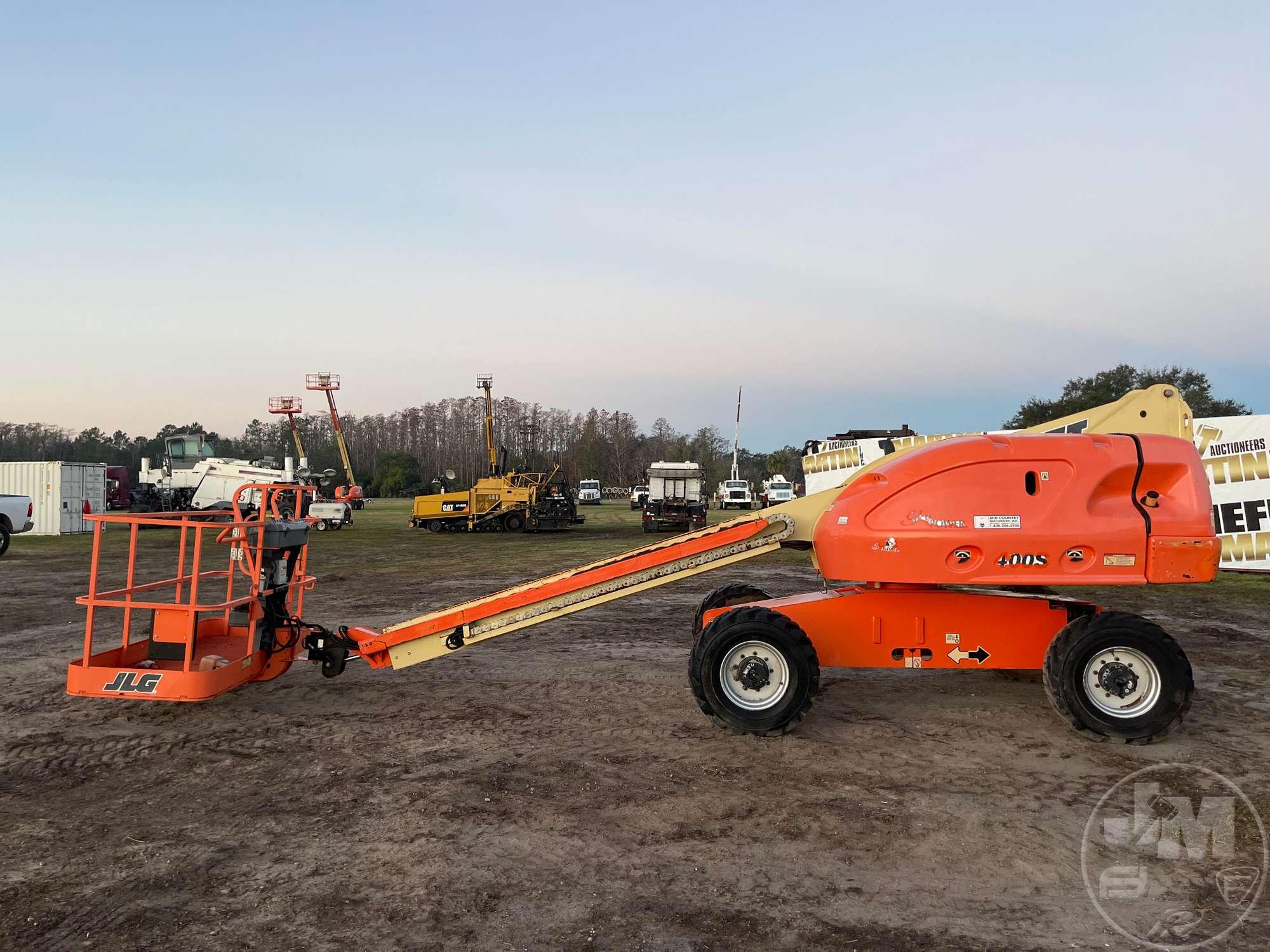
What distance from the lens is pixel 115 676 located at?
600cm

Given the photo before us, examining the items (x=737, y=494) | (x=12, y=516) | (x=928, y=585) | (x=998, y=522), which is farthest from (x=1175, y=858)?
(x=737, y=494)

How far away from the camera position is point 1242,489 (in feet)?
55.7

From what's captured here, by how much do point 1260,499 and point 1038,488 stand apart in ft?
48.2

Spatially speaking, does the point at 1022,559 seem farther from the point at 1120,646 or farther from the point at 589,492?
the point at 589,492

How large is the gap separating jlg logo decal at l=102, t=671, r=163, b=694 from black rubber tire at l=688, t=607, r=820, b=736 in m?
3.95

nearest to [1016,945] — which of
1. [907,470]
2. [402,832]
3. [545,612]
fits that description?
[402,832]

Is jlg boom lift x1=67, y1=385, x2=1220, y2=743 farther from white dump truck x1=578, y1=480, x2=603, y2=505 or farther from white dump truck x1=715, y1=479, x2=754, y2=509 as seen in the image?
white dump truck x1=578, y1=480, x2=603, y2=505

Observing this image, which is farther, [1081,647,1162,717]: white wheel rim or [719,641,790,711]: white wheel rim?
[719,641,790,711]: white wheel rim

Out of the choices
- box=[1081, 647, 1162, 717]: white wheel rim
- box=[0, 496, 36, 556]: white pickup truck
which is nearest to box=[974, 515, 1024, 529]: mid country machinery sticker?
box=[1081, 647, 1162, 717]: white wheel rim

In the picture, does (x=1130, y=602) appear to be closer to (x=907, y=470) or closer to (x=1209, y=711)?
(x=1209, y=711)

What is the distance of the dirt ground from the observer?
3.55 meters

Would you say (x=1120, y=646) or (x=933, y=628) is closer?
(x=1120, y=646)

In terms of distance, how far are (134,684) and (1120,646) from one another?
717 centimetres

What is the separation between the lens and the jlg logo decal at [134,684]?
235 inches
